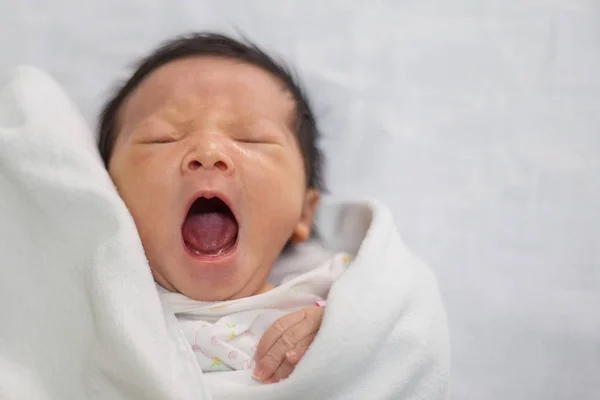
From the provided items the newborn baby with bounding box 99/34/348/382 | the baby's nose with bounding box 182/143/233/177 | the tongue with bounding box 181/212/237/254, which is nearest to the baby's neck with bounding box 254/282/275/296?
the newborn baby with bounding box 99/34/348/382

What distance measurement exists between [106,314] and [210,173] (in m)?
0.25

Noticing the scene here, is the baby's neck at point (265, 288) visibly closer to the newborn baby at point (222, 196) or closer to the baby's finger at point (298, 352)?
the newborn baby at point (222, 196)

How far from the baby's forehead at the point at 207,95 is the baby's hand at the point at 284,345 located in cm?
32

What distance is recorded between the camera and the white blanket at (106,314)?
912 millimetres

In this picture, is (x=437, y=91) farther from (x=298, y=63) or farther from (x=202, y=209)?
(x=202, y=209)

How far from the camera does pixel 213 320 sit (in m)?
1.07

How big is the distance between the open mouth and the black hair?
0.18m

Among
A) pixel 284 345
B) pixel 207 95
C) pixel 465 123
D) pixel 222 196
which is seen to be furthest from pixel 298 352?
pixel 465 123

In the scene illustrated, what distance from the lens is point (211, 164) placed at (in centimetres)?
Answer: 102

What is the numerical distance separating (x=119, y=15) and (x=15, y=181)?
1.84 ft

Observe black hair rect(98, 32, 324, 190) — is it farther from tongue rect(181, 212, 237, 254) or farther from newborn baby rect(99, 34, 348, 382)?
tongue rect(181, 212, 237, 254)

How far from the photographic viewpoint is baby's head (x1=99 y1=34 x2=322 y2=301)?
3.39 ft

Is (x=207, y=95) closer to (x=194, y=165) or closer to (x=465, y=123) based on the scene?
(x=194, y=165)

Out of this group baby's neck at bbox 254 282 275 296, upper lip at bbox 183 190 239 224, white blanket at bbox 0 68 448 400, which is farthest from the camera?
baby's neck at bbox 254 282 275 296
